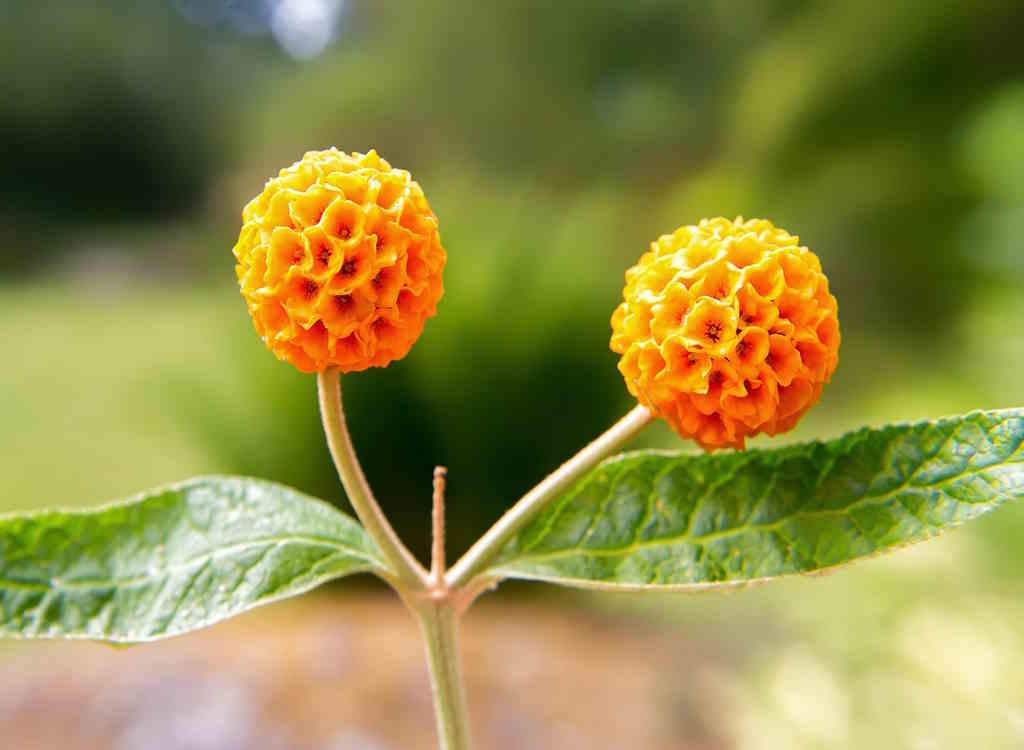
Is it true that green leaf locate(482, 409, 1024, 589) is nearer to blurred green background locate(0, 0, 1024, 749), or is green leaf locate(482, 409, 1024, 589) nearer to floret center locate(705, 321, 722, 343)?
floret center locate(705, 321, 722, 343)

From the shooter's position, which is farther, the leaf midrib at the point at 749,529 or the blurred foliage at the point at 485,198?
the blurred foliage at the point at 485,198

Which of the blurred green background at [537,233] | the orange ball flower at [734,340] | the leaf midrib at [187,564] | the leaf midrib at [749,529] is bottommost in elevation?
the leaf midrib at [749,529]

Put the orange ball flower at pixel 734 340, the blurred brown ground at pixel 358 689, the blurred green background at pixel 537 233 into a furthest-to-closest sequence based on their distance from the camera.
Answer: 1. the blurred green background at pixel 537 233
2. the blurred brown ground at pixel 358 689
3. the orange ball flower at pixel 734 340

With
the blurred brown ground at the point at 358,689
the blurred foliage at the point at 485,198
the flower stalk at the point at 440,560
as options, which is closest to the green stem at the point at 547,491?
the flower stalk at the point at 440,560

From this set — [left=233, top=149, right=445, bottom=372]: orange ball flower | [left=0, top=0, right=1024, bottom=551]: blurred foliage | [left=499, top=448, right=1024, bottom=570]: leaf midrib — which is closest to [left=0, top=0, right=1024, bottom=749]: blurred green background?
[left=0, top=0, right=1024, bottom=551]: blurred foliage

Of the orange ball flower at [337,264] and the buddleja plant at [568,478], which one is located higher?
the orange ball flower at [337,264]

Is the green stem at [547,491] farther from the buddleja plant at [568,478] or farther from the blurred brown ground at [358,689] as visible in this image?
the blurred brown ground at [358,689]

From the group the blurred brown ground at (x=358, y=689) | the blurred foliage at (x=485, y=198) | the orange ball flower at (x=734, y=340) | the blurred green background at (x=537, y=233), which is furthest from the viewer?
the blurred foliage at (x=485, y=198)

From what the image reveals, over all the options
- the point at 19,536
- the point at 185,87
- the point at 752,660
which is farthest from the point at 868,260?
the point at 185,87
